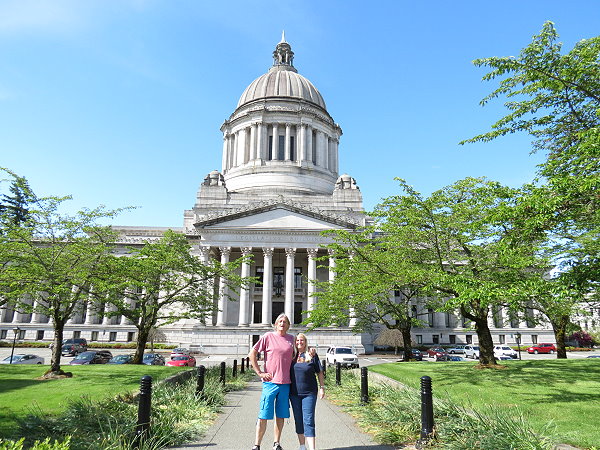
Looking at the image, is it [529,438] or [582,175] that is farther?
[582,175]

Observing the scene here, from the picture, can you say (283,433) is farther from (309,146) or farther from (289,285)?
(309,146)

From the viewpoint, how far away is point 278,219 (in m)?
49.8

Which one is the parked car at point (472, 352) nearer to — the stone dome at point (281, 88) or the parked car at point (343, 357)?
the parked car at point (343, 357)

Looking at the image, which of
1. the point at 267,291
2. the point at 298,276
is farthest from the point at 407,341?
the point at 298,276

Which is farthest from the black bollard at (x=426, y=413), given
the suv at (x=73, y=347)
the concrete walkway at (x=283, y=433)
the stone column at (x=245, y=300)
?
the suv at (x=73, y=347)

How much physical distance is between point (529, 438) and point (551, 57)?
9.62 meters

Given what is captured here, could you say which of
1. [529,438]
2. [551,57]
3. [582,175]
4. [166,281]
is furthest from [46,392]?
[551,57]

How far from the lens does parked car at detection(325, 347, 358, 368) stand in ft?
99.9

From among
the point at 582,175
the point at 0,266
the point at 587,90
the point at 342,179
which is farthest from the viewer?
the point at 342,179

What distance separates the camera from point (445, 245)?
18625 mm

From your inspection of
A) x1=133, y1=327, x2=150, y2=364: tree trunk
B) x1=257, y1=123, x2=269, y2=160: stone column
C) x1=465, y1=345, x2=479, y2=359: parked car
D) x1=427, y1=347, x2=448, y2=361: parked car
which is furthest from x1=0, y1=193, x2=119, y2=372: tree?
x1=257, y1=123, x2=269, y2=160: stone column

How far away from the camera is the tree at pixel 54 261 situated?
16.6 metres

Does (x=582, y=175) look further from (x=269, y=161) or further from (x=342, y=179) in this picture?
(x=269, y=161)

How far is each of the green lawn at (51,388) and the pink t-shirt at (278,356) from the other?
5211 mm
